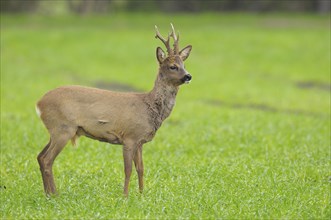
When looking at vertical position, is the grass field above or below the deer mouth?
below

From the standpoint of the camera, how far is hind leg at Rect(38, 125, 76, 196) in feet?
27.2

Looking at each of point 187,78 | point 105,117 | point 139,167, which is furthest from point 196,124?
point 105,117

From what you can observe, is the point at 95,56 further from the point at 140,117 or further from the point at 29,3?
the point at 140,117

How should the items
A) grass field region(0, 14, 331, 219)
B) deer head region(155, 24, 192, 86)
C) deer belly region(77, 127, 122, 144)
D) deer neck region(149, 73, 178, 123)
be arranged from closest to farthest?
grass field region(0, 14, 331, 219) → deer belly region(77, 127, 122, 144) → deer head region(155, 24, 192, 86) → deer neck region(149, 73, 178, 123)

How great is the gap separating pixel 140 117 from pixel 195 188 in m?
1.15

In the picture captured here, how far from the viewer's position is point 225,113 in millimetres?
16312

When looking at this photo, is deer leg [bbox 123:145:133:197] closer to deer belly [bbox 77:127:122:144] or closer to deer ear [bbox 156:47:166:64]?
deer belly [bbox 77:127:122:144]

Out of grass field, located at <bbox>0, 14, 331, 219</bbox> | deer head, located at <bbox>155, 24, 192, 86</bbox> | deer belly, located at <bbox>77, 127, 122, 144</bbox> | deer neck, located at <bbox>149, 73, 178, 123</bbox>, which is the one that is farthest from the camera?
deer neck, located at <bbox>149, 73, 178, 123</bbox>

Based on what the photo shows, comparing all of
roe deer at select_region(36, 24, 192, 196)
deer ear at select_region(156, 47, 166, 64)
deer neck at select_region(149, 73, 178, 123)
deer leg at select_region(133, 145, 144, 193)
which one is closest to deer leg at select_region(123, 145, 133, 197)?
roe deer at select_region(36, 24, 192, 196)

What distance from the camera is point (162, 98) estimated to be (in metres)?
8.70

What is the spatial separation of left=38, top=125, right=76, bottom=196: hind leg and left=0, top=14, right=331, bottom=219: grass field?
0.19 metres

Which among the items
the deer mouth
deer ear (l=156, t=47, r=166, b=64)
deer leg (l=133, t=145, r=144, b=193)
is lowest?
deer leg (l=133, t=145, r=144, b=193)

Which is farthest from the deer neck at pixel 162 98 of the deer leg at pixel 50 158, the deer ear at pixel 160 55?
the deer leg at pixel 50 158

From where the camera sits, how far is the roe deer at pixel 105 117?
8.31 meters
